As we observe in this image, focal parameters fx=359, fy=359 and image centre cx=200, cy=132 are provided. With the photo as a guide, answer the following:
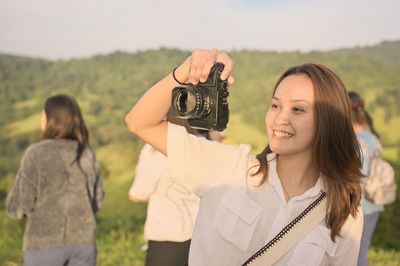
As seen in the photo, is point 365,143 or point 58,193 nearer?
point 58,193

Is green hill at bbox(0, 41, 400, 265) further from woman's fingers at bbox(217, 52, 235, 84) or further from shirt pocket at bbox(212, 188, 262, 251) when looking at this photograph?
woman's fingers at bbox(217, 52, 235, 84)

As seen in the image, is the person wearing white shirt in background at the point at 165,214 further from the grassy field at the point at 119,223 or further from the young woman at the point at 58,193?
the grassy field at the point at 119,223

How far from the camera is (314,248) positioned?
5.18 feet

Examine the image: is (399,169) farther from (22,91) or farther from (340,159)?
(22,91)

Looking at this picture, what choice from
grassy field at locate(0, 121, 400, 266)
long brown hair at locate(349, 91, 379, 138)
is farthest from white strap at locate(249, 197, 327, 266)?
grassy field at locate(0, 121, 400, 266)

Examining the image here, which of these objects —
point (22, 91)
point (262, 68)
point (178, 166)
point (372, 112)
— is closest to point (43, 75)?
point (22, 91)

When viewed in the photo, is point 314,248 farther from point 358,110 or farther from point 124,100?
point 124,100

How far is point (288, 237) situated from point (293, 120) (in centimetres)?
51

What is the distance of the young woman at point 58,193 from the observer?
2.74 meters

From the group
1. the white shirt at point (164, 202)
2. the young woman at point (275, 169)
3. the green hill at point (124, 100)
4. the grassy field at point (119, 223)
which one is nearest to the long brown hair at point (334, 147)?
the young woman at point (275, 169)

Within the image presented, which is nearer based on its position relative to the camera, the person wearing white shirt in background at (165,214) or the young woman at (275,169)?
the young woman at (275,169)

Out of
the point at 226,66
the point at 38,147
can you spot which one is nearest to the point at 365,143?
the point at 226,66

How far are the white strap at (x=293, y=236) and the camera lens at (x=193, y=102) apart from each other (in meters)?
0.64

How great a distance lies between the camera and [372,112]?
8.76 metres
